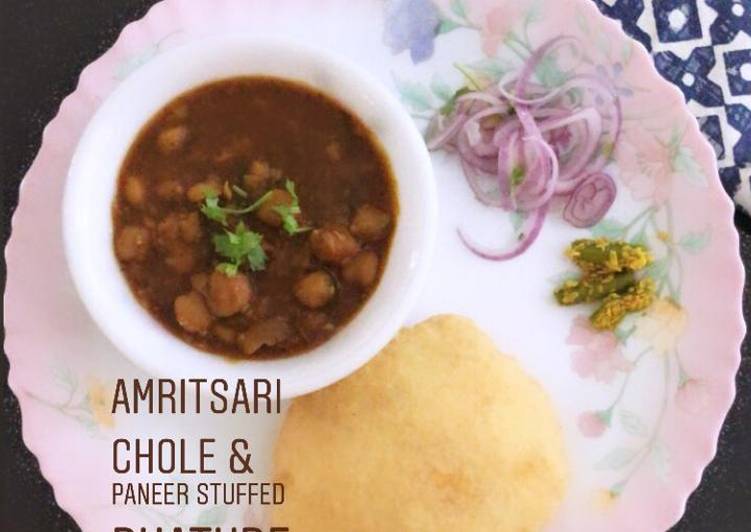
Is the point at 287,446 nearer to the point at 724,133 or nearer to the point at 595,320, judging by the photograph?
the point at 595,320

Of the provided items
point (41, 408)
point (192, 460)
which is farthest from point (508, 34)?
point (41, 408)

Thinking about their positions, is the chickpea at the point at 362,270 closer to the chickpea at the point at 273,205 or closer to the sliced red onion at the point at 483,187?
the chickpea at the point at 273,205

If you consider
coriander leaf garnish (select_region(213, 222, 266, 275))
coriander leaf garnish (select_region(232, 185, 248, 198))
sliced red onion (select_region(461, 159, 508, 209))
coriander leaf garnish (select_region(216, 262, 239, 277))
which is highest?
sliced red onion (select_region(461, 159, 508, 209))

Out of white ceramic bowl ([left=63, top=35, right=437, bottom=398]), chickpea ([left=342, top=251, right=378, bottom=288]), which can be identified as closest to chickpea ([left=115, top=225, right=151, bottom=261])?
white ceramic bowl ([left=63, top=35, right=437, bottom=398])

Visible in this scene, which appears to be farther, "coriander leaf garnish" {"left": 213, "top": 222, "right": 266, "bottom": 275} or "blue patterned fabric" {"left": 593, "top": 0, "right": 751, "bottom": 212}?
"blue patterned fabric" {"left": 593, "top": 0, "right": 751, "bottom": 212}

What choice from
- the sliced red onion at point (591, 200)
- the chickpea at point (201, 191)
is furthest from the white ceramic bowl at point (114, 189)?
the sliced red onion at point (591, 200)

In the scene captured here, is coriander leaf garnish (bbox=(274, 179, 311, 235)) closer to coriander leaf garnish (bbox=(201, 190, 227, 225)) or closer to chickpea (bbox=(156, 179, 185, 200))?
coriander leaf garnish (bbox=(201, 190, 227, 225))
